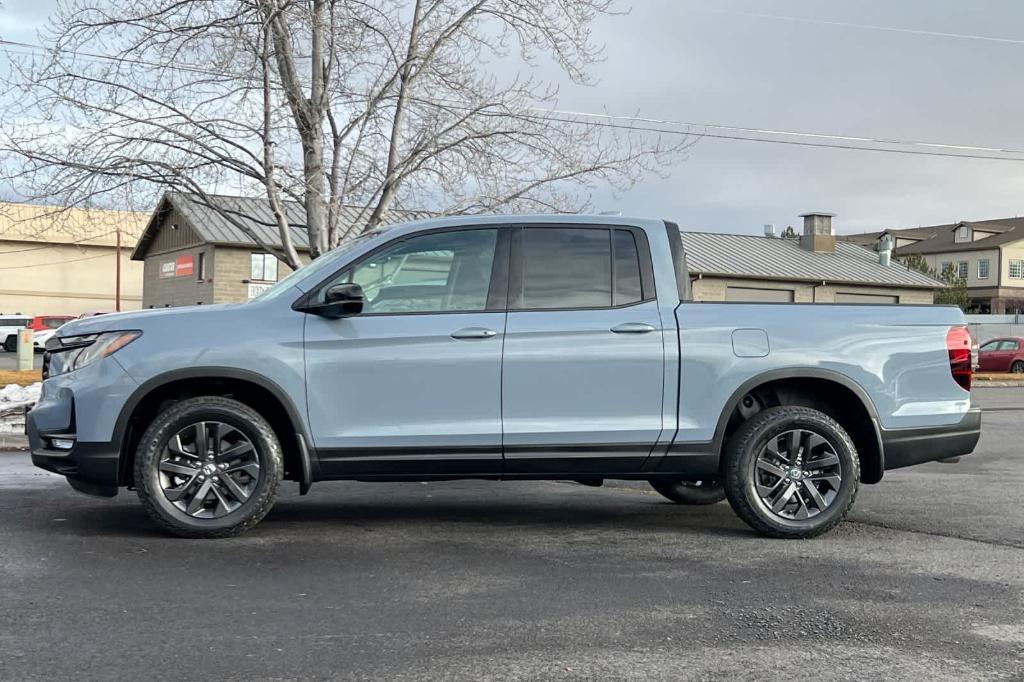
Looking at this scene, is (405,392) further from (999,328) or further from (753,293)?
(999,328)

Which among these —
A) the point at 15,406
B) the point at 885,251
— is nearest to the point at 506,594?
the point at 15,406

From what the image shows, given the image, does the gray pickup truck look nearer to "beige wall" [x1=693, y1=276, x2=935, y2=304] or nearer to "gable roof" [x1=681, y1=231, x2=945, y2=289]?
"beige wall" [x1=693, y1=276, x2=935, y2=304]

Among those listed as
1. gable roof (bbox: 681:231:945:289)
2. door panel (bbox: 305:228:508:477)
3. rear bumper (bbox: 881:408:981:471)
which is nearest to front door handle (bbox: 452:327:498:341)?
door panel (bbox: 305:228:508:477)

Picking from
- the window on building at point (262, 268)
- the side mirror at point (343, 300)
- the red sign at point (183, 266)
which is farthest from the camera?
the red sign at point (183, 266)

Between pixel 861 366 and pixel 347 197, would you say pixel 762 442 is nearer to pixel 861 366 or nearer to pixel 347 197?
pixel 861 366

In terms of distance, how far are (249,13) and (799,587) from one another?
1225cm

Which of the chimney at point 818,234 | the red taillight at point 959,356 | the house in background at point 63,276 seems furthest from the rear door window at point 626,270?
the house in background at point 63,276

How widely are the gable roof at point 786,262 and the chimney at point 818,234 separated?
34 cm

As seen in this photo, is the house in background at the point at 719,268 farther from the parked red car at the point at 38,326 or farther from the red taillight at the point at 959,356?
the red taillight at the point at 959,356

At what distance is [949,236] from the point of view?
3438 inches

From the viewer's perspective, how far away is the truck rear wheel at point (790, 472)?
664cm

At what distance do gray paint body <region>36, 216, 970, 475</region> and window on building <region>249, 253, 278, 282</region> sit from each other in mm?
40188

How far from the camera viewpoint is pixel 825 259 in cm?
5503

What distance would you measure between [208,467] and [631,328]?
256cm
